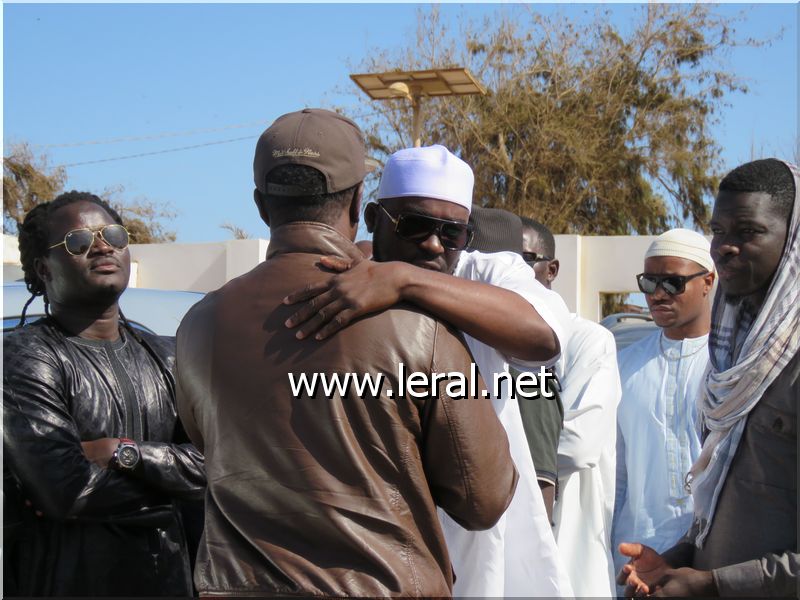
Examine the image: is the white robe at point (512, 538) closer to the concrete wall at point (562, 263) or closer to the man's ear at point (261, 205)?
the man's ear at point (261, 205)

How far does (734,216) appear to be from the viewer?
8.80 feet

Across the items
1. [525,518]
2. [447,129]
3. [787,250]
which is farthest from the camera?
[447,129]

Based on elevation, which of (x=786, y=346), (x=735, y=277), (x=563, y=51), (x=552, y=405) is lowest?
(x=552, y=405)

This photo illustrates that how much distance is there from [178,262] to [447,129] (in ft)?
30.4

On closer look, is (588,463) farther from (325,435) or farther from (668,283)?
(325,435)

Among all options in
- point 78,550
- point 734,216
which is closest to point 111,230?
point 78,550

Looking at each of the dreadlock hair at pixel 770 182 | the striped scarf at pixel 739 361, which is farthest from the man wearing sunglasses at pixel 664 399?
the dreadlock hair at pixel 770 182

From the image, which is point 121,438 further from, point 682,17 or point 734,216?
point 682,17

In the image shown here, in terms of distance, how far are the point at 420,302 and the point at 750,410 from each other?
1.24 metres

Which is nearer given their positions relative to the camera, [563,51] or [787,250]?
[787,250]

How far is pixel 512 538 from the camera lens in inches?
96.3

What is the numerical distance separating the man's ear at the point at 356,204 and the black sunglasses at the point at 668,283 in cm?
267

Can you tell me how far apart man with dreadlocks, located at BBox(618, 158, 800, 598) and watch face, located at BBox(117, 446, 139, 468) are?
5.40 feet

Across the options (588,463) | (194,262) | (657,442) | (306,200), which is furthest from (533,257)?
(194,262)
